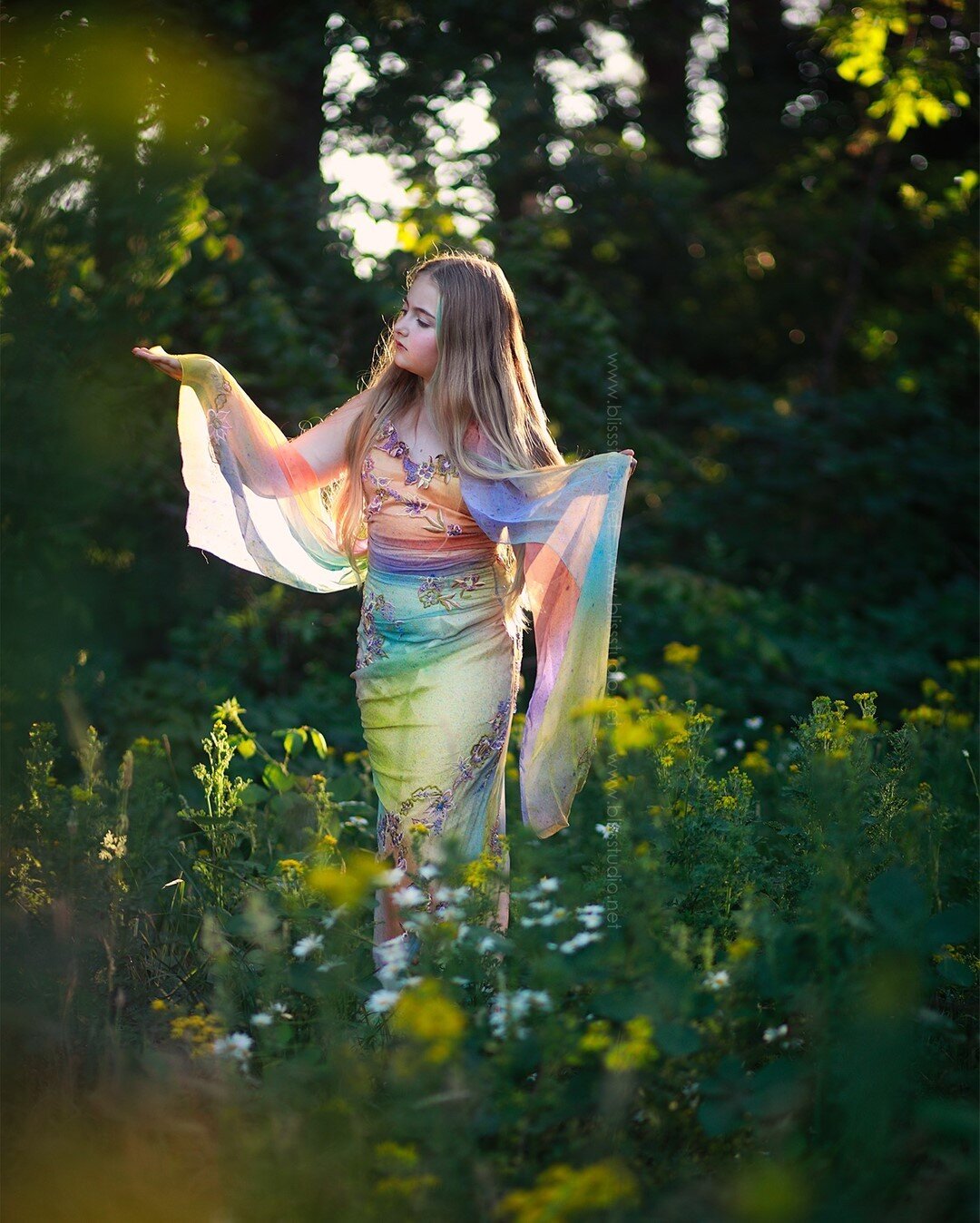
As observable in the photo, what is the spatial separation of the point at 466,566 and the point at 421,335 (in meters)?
0.59

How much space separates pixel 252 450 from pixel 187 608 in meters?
2.52

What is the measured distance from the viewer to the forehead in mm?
3047

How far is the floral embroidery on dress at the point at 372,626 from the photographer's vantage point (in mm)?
2995

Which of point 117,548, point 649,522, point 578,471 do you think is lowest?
point 649,522

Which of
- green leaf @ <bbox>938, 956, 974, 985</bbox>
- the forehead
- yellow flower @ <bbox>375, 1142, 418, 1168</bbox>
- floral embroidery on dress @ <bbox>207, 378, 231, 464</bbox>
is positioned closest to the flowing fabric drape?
floral embroidery on dress @ <bbox>207, 378, 231, 464</bbox>

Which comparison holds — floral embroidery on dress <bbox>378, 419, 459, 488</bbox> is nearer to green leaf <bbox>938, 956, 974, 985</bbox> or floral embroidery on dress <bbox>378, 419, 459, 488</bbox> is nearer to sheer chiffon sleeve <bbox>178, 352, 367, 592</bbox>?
sheer chiffon sleeve <bbox>178, 352, 367, 592</bbox>

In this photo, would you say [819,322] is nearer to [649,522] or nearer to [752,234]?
[752,234]

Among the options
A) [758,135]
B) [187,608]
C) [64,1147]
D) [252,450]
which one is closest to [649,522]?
[187,608]

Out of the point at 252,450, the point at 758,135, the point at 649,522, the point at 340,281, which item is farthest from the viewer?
the point at 758,135

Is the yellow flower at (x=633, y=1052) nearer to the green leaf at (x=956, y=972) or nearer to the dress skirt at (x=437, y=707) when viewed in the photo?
the green leaf at (x=956, y=972)

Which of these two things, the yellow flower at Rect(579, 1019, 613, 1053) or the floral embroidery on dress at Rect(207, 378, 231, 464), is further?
the floral embroidery on dress at Rect(207, 378, 231, 464)

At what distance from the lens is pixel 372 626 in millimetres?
3045

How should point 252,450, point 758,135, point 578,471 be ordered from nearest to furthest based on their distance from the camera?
point 578,471 → point 252,450 → point 758,135

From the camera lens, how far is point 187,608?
5.62 meters
